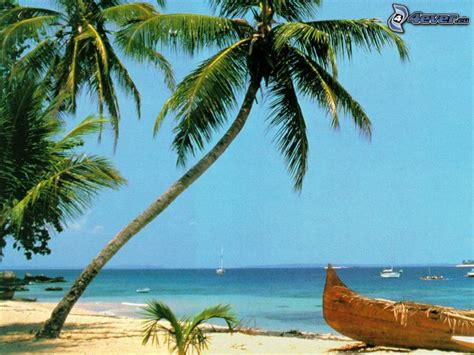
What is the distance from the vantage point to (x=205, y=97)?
8.52 metres

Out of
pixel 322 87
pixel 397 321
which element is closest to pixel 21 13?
pixel 322 87

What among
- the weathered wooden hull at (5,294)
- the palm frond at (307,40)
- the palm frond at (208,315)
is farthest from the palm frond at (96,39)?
the weathered wooden hull at (5,294)

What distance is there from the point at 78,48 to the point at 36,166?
3.38 meters

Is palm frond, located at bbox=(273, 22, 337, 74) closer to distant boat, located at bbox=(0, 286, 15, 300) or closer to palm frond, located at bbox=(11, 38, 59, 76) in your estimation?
palm frond, located at bbox=(11, 38, 59, 76)

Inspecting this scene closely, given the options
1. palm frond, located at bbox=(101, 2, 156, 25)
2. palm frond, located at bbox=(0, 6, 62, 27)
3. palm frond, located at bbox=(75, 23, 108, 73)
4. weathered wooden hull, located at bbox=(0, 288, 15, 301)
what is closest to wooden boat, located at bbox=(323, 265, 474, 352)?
palm frond, located at bbox=(75, 23, 108, 73)

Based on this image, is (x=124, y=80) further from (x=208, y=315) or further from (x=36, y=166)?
(x=208, y=315)

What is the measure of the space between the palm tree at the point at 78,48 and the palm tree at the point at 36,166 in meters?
1.89

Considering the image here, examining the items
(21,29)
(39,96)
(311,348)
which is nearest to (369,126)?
(311,348)

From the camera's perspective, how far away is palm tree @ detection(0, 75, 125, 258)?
706cm

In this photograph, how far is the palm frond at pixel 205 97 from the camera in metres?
8.44

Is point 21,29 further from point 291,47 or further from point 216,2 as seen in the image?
point 291,47

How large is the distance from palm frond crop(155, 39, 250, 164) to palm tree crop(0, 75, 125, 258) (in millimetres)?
1093

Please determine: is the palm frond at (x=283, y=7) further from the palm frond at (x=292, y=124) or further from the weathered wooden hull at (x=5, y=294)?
the weathered wooden hull at (x=5, y=294)

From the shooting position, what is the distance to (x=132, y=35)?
8.17m
